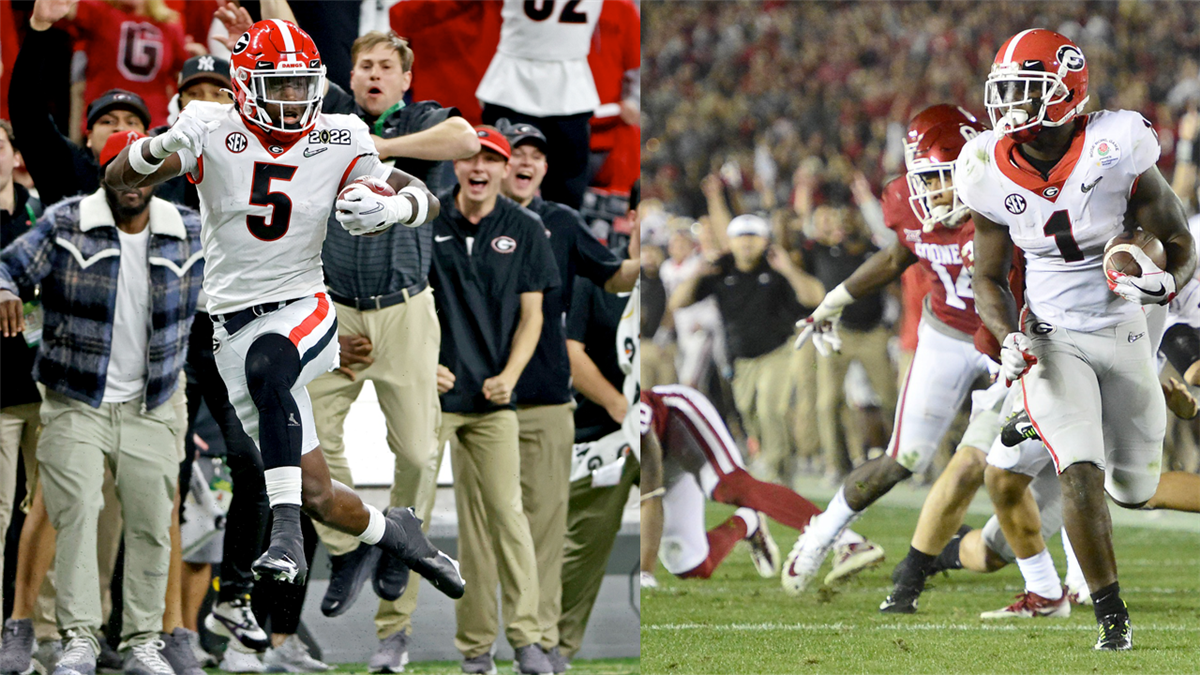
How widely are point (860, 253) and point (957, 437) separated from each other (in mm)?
741

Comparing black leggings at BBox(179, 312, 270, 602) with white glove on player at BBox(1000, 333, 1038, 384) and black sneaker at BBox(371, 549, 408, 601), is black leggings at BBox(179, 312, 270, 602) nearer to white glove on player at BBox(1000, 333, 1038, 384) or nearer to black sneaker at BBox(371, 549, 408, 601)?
black sneaker at BBox(371, 549, 408, 601)

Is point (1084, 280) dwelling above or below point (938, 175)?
below

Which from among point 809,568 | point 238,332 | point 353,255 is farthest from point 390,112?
point 809,568

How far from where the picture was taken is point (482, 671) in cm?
405

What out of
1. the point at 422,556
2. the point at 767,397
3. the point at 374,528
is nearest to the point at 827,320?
the point at 767,397

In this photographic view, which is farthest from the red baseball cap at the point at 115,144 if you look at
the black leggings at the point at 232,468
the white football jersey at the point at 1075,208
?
the white football jersey at the point at 1075,208

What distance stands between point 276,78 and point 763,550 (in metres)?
2.44

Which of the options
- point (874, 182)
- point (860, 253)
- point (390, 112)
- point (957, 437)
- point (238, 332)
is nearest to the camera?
point (238, 332)

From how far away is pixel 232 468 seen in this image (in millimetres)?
3828

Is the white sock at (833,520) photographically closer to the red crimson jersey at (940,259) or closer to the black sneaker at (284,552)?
the red crimson jersey at (940,259)

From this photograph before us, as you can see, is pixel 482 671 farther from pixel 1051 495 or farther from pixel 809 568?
pixel 1051 495

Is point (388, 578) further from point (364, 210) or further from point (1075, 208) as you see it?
point (1075, 208)

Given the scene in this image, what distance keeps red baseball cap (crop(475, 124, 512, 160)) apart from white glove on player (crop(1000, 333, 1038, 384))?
155 cm

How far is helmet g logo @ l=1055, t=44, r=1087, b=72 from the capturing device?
3.79m
